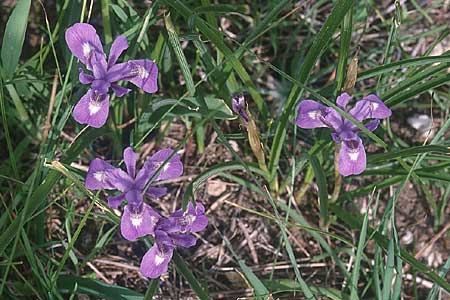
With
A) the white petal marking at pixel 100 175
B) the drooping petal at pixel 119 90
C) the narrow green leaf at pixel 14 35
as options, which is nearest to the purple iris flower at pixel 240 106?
the drooping petal at pixel 119 90

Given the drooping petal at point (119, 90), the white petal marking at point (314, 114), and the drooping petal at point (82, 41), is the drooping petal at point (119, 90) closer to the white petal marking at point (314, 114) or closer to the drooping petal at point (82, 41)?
the drooping petal at point (82, 41)

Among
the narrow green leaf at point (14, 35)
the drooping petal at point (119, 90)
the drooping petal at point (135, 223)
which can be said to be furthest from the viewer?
the narrow green leaf at point (14, 35)

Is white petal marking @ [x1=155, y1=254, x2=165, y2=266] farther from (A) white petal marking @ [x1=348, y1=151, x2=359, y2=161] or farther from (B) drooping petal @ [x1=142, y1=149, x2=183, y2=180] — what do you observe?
(A) white petal marking @ [x1=348, y1=151, x2=359, y2=161]

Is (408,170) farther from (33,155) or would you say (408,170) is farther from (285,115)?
(33,155)

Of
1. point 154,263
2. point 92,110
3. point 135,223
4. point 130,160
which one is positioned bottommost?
point 154,263

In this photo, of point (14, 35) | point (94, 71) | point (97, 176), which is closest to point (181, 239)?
point (97, 176)

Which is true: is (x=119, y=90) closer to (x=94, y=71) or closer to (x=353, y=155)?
(x=94, y=71)

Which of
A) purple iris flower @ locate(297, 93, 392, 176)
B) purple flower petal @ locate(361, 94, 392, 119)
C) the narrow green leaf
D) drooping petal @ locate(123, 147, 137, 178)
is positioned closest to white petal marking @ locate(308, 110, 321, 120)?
purple iris flower @ locate(297, 93, 392, 176)
